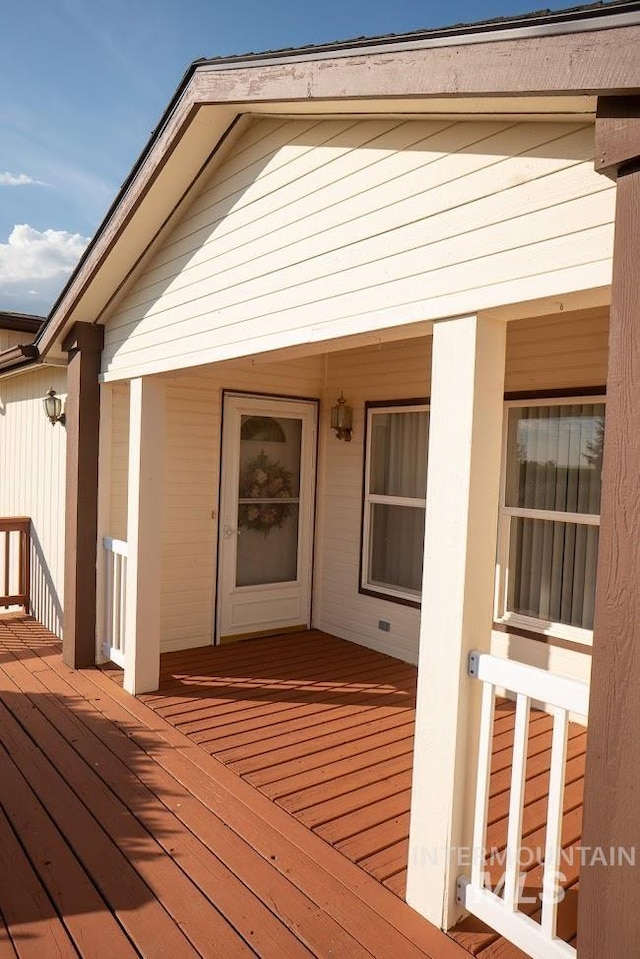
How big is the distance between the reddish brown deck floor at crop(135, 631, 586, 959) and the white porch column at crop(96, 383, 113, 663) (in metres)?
0.75

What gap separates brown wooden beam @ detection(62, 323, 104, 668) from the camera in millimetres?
4922

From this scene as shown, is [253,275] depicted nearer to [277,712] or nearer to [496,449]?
[496,449]

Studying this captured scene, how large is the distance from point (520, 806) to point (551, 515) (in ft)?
8.05

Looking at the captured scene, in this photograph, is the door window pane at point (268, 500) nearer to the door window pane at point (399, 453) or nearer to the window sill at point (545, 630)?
the door window pane at point (399, 453)

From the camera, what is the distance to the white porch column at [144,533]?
4438mm

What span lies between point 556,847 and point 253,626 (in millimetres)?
4128

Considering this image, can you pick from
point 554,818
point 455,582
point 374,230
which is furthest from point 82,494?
point 554,818

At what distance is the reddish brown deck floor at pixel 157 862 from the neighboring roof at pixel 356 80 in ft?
8.95

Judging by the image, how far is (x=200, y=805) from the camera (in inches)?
119

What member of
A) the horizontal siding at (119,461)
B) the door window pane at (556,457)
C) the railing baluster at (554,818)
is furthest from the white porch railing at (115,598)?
the railing baluster at (554,818)

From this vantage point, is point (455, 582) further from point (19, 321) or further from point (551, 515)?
point (19, 321)

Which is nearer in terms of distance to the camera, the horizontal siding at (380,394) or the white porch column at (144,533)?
the horizontal siding at (380,394)

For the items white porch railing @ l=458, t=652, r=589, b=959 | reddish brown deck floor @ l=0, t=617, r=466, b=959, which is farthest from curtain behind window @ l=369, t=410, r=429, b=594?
white porch railing @ l=458, t=652, r=589, b=959

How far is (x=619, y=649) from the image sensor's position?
160cm
